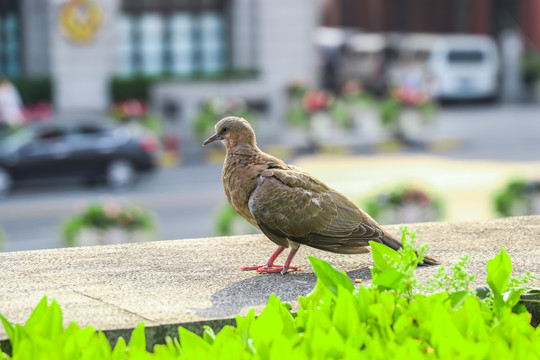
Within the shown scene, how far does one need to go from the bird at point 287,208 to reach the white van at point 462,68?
3154 cm

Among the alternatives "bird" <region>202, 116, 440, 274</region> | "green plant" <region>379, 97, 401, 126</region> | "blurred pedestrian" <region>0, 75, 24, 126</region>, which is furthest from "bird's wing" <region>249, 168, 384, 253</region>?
"green plant" <region>379, 97, 401, 126</region>

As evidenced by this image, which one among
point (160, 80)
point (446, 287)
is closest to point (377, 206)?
point (446, 287)

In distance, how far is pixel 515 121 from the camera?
104ft

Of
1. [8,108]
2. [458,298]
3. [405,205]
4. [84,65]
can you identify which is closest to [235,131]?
[458,298]

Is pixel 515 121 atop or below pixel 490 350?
below

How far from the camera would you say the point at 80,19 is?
2745 centimetres

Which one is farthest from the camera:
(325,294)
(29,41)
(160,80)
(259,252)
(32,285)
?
(29,41)

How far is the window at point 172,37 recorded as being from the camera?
3031 centimetres

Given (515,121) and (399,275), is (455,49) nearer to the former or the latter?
(515,121)

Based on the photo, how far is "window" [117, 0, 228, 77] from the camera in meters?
30.3

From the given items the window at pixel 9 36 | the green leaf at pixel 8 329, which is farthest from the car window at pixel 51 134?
the green leaf at pixel 8 329

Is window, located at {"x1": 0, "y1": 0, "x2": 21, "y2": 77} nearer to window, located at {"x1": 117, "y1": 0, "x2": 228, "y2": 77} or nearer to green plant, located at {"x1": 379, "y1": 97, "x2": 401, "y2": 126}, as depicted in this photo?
window, located at {"x1": 117, "y1": 0, "x2": 228, "y2": 77}

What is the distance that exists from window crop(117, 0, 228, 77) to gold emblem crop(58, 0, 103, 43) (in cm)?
251

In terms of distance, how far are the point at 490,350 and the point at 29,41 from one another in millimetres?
28508
